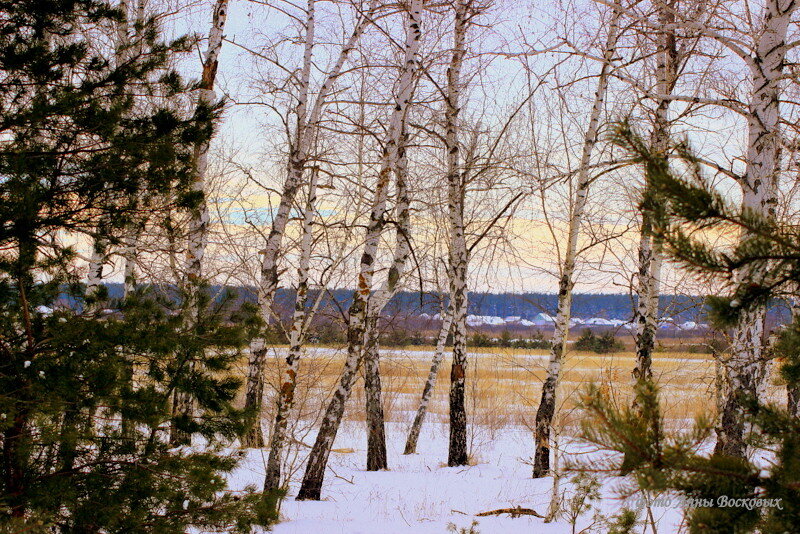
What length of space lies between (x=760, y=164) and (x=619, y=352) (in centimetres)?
4205

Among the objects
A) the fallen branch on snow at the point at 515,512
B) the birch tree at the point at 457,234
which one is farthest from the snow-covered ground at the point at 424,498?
the birch tree at the point at 457,234

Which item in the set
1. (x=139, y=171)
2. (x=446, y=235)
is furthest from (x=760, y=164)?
(x=446, y=235)

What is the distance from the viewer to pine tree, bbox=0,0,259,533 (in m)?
3.82

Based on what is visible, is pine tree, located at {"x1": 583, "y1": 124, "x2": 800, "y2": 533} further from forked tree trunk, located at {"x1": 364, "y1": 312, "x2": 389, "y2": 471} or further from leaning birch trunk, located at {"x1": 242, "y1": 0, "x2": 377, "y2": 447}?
forked tree trunk, located at {"x1": 364, "y1": 312, "x2": 389, "y2": 471}

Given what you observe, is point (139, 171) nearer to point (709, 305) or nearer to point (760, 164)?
point (709, 305)

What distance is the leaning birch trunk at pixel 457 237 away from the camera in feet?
32.3

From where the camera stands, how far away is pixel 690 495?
1.98 m

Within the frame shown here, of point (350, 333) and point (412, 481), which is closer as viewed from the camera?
point (350, 333)

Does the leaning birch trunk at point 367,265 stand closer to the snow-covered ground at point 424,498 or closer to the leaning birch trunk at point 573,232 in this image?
the snow-covered ground at point 424,498

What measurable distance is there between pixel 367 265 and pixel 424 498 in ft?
9.83

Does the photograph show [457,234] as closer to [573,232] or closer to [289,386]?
[573,232]

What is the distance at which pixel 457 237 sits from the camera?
9922 millimetres

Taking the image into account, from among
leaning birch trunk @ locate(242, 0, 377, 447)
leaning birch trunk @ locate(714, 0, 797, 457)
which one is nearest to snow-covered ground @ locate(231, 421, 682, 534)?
leaning birch trunk @ locate(242, 0, 377, 447)

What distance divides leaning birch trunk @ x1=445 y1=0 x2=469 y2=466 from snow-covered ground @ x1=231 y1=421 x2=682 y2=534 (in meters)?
0.72
